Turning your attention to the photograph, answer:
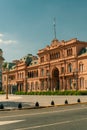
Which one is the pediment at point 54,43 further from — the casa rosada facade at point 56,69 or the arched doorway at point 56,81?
the arched doorway at point 56,81

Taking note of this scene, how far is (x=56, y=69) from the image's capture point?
93312 millimetres

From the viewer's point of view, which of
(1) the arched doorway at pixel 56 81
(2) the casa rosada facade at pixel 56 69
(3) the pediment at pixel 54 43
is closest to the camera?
(2) the casa rosada facade at pixel 56 69

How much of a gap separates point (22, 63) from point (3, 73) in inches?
791

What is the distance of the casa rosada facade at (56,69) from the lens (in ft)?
264

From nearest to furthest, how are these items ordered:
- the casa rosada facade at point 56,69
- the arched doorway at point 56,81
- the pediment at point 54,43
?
the casa rosada facade at point 56,69, the pediment at point 54,43, the arched doorway at point 56,81

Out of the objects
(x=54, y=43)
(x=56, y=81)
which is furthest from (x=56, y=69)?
(x=54, y=43)

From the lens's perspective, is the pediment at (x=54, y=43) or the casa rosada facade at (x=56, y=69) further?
the pediment at (x=54, y=43)

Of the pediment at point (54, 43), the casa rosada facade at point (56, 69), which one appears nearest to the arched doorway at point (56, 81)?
the casa rosada facade at point (56, 69)

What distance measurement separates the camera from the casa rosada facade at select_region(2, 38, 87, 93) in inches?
3169

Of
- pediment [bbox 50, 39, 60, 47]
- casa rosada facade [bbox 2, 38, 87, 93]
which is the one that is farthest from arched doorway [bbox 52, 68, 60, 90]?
pediment [bbox 50, 39, 60, 47]

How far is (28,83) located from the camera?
114312 mm

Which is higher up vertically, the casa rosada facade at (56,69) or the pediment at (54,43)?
the pediment at (54,43)

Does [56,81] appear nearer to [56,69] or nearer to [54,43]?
[56,69]

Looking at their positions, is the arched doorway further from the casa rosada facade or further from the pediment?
the pediment
